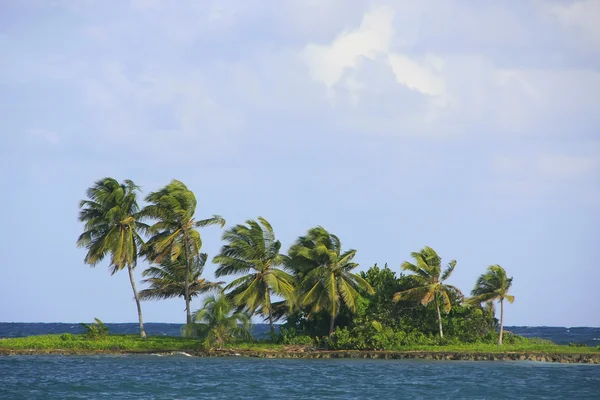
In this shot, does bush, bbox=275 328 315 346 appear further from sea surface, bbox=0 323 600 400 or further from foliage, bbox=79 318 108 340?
foliage, bbox=79 318 108 340

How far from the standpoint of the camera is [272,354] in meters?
49.2

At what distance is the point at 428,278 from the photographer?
4997 cm

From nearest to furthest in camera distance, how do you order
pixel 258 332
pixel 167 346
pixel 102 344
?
pixel 167 346 < pixel 102 344 < pixel 258 332

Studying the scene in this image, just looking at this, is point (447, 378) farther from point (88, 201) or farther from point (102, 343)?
point (88, 201)

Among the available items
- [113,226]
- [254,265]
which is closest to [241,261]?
[254,265]

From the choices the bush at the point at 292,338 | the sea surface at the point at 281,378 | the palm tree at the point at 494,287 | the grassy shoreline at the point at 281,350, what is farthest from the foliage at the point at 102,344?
the palm tree at the point at 494,287

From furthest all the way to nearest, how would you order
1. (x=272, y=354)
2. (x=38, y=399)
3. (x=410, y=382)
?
(x=272, y=354) → (x=410, y=382) → (x=38, y=399)

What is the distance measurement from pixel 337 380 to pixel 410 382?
11.5ft

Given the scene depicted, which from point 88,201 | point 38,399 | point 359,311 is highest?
point 88,201

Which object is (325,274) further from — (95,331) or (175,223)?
(95,331)

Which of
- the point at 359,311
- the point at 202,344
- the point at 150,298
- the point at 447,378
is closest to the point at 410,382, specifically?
the point at 447,378

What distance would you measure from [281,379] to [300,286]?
12.8 metres

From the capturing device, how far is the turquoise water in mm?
34375

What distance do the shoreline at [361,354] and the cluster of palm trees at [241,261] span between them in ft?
6.22
